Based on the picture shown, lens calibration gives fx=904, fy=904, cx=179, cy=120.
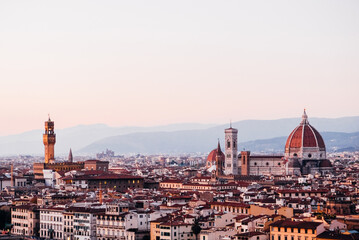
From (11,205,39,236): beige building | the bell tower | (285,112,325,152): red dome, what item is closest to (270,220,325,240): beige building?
(11,205,39,236): beige building

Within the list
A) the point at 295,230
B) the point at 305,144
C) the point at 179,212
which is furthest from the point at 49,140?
the point at 295,230

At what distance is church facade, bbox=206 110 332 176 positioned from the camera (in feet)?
425

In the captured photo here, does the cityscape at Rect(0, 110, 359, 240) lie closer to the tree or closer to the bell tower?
the tree

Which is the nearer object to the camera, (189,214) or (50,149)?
(189,214)

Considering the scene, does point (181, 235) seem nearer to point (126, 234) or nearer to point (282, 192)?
point (126, 234)

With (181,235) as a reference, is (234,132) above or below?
above

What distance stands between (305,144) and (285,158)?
3783 millimetres

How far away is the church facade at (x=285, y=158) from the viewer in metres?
130

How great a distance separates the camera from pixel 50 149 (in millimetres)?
128875

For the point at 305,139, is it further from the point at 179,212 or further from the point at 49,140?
the point at 179,212

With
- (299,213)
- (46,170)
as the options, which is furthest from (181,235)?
(46,170)

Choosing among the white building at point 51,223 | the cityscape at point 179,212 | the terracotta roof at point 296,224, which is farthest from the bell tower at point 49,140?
the terracotta roof at point 296,224

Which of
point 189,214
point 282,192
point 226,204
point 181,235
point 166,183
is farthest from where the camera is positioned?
point 166,183

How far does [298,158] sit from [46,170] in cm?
3655
